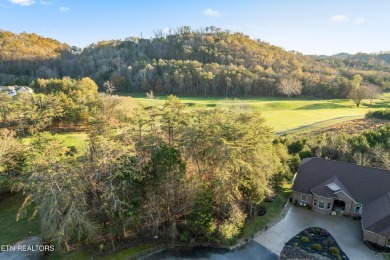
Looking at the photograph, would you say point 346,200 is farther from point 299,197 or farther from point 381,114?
point 381,114

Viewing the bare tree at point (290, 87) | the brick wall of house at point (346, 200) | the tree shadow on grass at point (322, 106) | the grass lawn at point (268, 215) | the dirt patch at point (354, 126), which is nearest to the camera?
the grass lawn at point (268, 215)

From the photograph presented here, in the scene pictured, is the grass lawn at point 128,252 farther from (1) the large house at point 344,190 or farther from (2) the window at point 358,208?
(2) the window at point 358,208

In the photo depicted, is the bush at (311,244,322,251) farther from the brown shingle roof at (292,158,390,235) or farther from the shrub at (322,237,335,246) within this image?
the brown shingle roof at (292,158,390,235)

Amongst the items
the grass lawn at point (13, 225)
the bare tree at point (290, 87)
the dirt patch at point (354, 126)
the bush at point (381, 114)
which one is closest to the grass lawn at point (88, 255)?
the grass lawn at point (13, 225)

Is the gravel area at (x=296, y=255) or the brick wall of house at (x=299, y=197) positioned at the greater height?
the brick wall of house at (x=299, y=197)

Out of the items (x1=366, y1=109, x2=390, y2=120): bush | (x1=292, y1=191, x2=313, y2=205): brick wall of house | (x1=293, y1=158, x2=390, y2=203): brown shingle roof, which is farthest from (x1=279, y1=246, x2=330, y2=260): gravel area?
(x1=366, y1=109, x2=390, y2=120): bush

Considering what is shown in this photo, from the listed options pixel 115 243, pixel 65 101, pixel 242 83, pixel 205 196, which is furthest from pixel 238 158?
pixel 242 83

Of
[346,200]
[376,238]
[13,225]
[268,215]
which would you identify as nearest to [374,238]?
[376,238]
